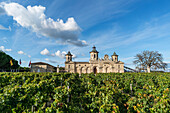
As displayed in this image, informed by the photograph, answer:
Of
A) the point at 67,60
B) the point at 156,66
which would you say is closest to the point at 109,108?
the point at 156,66

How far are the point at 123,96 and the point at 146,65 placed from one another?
44.8m

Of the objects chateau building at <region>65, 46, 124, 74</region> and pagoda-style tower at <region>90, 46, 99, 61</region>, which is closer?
chateau building at <region>65, 46, 124, 74</region>

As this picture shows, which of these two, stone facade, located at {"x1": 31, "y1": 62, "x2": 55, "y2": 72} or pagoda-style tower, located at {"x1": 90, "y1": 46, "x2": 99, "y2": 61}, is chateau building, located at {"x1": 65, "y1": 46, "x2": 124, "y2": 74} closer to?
pagoda-style tower, located at {"x1": 90, "y1": 46, "x2": 99, "y2": 61}

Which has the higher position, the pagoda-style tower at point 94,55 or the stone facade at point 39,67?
the pagoda-style tower at point 94,55

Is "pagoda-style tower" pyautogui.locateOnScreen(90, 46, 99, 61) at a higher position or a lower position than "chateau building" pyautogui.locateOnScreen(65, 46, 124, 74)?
higher

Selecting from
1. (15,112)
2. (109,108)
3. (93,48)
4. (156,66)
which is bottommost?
(15,112)

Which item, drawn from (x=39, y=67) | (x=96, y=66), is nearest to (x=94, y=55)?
(x=96, y=66)

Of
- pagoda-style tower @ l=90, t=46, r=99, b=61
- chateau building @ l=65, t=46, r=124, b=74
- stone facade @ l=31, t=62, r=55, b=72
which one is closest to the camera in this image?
stone facade @ l=31, t=62, r=55, b=72

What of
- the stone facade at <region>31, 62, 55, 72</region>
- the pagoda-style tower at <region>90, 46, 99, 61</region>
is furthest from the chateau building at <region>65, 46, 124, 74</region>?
the stone facade at <region>31, 62, 55, 72</region>

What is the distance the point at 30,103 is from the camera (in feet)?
17.6

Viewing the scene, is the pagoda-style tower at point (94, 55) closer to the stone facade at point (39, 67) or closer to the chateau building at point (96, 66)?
the chateau building at point (96, 66)

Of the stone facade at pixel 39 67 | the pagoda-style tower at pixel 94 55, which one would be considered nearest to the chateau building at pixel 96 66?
the pagoda-style tower at pixel 94 55

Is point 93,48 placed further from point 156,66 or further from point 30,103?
point 30,103

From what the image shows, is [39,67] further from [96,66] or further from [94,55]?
[94,55]
